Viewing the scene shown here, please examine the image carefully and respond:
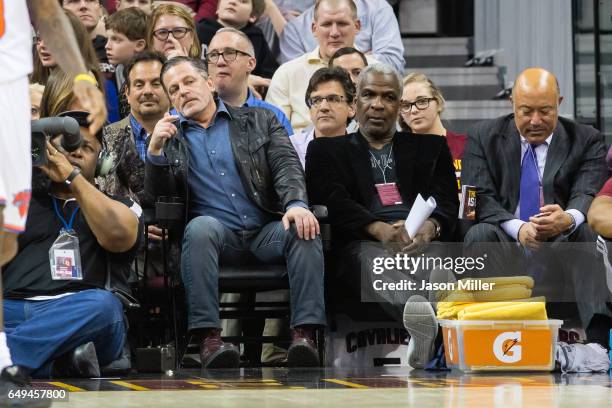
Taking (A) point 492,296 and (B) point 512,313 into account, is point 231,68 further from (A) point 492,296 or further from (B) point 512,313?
(B) point 512,313

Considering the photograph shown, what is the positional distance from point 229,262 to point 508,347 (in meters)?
1.40

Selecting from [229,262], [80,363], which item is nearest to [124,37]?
[229,262]

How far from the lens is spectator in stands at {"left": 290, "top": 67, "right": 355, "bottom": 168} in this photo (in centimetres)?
738

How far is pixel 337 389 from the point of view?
16.3 ft

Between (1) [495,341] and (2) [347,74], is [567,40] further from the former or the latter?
(1) [495,341]

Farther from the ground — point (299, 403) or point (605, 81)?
point (605, 81)

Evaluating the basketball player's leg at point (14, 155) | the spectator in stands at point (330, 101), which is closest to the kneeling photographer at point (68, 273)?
the basketball player's leg at point (14, 155)

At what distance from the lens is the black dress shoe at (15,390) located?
12.3 ft

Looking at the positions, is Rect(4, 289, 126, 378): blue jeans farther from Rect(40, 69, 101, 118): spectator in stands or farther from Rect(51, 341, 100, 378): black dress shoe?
Rect(40, 69, 101, 118): spectator in stands

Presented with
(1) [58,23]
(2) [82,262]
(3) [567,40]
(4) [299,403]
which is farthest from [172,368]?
(3) [567,40]

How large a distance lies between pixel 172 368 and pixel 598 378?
1859mm

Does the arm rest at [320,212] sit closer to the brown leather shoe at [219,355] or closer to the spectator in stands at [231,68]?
the brown leather shoe at [219,355]

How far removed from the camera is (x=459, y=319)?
19.8 ft

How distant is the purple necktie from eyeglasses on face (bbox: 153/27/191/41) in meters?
2.39
